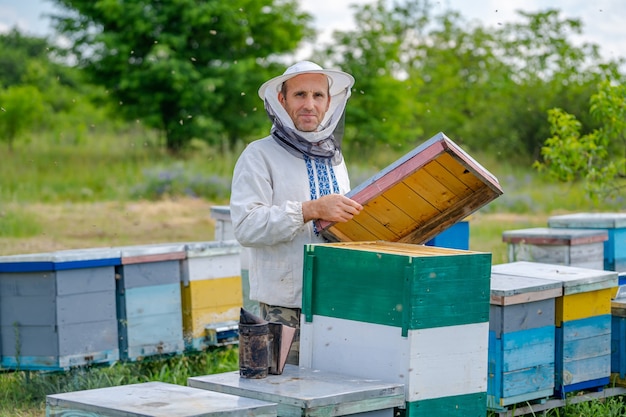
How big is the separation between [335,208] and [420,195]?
488mm

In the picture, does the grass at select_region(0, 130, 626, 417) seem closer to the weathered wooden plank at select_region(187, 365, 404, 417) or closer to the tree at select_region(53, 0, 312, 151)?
the tree at select_region(53, 0, 312, 151)

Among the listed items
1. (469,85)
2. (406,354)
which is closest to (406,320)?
(406,354)

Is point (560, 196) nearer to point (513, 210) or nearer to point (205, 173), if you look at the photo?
point (513, 210)

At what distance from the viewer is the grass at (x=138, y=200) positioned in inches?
427

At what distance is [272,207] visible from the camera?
10.6 ft

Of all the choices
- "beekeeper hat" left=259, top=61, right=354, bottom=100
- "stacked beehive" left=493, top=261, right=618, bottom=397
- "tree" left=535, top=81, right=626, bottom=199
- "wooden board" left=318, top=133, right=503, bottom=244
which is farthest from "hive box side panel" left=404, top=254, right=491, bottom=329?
"tree" left=535, top=81, right=626, bottom=199

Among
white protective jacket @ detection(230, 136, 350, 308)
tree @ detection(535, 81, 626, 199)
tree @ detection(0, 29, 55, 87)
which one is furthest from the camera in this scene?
tree @ detection(0, 29, 55, 87)

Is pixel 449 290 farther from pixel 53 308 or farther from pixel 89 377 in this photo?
pixel 89 377

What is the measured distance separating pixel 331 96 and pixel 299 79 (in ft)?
0.72

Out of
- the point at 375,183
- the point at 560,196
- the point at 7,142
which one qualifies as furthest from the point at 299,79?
the point at 7,142

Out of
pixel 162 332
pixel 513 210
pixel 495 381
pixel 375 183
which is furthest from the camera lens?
pixel 513 210

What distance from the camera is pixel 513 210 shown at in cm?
1473

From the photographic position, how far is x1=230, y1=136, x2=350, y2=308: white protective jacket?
3.28 m

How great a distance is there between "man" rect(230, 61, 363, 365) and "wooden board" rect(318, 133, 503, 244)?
17cm
